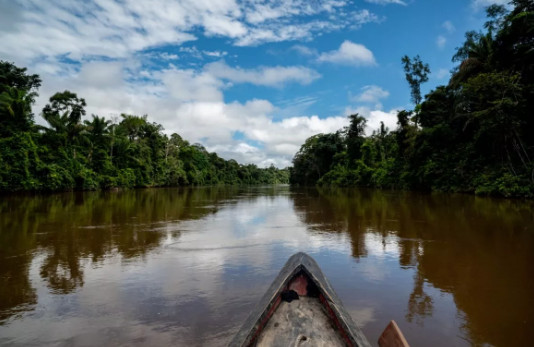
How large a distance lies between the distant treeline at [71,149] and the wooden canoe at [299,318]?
2293 cm

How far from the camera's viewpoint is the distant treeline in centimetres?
1961

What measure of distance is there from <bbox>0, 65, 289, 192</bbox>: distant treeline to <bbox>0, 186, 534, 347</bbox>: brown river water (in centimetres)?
1486

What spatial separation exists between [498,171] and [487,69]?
22.6ft

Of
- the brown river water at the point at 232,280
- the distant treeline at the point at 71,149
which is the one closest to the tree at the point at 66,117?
the distant treeline at the point at 71,149

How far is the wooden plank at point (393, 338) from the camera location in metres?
2.12

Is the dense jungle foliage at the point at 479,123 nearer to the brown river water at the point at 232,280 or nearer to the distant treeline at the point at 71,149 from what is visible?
the brown river water at the point at 232,280

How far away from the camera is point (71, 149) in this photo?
996 inches

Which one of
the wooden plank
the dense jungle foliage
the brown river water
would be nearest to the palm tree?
the brown river water

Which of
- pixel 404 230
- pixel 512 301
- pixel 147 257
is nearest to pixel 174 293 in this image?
pixel 147 257

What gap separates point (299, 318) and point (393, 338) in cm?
73

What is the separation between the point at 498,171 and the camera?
56.7 ft

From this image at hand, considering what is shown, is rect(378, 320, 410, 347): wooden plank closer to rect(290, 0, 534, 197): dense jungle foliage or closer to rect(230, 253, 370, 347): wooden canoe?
rect(230, 253, 370, 347): wooden canoe

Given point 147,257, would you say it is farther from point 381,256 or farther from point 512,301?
point 512,301

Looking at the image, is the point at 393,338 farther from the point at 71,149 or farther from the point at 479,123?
the point at 71,149
